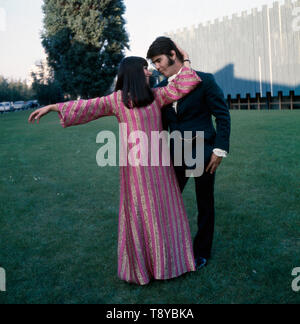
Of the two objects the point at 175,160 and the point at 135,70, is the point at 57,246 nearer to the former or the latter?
the point at 175,160

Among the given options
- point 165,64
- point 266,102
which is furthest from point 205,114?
point 266,102

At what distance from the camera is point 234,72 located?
2230cm

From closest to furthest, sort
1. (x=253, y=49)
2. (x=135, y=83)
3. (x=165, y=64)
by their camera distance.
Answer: (x=135, y=83) < (x=165, y=64) < (x=253, y=49)

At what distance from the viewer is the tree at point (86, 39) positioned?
30.0 metres

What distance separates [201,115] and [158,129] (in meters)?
0.41

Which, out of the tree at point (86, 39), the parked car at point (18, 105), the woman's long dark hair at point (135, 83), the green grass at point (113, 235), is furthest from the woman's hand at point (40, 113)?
the parked car at point (18, 105)

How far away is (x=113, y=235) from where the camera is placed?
4.33 metres

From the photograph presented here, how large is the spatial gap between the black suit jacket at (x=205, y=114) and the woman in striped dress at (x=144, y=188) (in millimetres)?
166

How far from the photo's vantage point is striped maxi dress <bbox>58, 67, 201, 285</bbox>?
9.56 ft

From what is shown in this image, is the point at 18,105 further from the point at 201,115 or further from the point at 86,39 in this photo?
the point at 201,115

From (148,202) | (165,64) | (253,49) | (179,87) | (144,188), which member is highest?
(253,49)

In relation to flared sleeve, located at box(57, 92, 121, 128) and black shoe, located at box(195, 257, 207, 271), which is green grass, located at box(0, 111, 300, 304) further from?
flared sleeve, located at box(57, 92, 121, 128)

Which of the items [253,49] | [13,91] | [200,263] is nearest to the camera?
[200,263]

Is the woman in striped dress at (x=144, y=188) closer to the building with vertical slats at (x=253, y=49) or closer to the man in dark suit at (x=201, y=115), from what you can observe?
the man in dark suit at (x=201, y=115)
